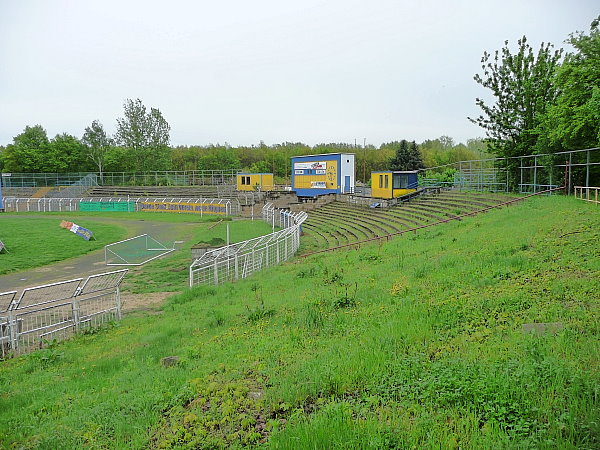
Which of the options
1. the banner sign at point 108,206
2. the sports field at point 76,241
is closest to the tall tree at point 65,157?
the banner sign at point 108,206

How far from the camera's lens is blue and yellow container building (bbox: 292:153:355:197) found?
4553cm

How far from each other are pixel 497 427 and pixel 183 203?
171ft

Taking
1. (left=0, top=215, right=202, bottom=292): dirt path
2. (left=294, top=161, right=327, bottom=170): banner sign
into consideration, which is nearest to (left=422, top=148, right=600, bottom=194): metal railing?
(left=294, top=161, right=327, bottom=170): banner sign

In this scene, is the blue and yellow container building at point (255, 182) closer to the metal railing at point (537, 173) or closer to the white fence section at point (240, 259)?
the metal railing at point (537, 173)

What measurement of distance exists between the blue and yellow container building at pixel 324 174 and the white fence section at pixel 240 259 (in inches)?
971

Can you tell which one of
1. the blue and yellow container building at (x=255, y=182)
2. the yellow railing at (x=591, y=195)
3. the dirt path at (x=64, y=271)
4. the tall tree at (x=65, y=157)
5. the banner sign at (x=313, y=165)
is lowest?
the dirt path at (x=64, y=271)

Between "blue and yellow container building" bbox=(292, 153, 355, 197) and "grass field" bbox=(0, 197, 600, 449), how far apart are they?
114 feet

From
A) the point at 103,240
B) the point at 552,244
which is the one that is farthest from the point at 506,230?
the point at 103,240

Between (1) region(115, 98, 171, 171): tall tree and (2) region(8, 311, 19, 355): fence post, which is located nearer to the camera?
(2) region(8, 311, 19, 355): fence post

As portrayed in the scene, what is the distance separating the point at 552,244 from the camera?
35.7ft

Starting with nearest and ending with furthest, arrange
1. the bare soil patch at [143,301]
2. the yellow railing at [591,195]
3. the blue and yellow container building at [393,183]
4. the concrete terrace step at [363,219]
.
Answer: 1. the bare soil patch at [143,301]
2. the yellow railing at [591,195]
3. the concrete terrace step at [363,219]
4. the blue and yellow container building at [393,183]

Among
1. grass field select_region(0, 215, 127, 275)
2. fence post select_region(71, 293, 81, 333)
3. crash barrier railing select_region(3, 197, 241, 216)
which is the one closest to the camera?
fence post select_region(71, 293, 81, 333)

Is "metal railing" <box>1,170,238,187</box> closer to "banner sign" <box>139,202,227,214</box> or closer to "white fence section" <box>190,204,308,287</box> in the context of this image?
"banner sign" <box>139,202,227,214</box>

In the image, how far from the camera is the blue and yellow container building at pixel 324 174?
45.5 metres
